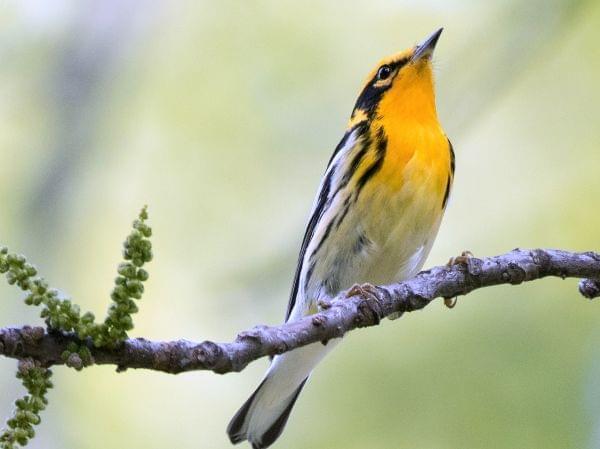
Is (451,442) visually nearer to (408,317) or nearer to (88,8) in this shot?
(408,317)

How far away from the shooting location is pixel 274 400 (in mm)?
4125

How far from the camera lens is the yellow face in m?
4.74

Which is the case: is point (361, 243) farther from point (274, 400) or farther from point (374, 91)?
point (374, 91)

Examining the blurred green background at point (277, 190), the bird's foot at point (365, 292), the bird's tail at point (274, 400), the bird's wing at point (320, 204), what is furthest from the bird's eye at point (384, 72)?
the bird's foot at point (365, 292)

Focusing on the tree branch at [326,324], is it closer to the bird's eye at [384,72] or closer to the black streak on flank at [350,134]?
the black streak on flank at [350,134]

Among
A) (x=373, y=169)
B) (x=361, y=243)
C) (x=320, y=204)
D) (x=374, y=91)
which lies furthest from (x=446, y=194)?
(x=374, y=91)

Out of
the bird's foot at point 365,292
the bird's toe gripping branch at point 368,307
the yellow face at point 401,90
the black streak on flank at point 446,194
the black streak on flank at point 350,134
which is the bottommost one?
the bird's toe gripping branch at point 368,307

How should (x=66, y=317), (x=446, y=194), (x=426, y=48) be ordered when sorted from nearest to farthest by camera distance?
1. (x=66, y=317)
2. (x=446, y=194)
3. (x=426, y=48)

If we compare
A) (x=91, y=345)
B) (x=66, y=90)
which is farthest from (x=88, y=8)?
(x=91, y=345)

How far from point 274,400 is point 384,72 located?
2.16 metres

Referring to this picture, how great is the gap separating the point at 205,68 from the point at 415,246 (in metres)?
3.02

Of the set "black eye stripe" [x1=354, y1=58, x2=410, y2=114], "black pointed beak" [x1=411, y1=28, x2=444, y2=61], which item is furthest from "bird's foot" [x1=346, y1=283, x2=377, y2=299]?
"black pointed beak" [x1=411, y1=28, x2=444, y2=61]

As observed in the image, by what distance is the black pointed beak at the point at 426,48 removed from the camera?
4891 mm

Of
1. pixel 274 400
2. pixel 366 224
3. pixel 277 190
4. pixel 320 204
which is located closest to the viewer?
pixel 274 400
